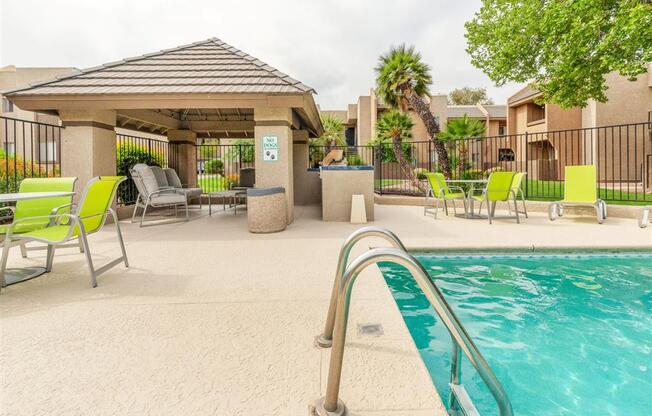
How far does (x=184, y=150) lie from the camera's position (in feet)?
43.1

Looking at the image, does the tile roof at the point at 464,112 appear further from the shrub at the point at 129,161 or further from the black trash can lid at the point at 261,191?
the black trash can lid at the point at 261,191

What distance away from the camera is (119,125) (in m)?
10.7

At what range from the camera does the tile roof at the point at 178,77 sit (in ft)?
25.4

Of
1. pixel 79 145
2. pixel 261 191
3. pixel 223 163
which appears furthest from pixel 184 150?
pixel 261 191

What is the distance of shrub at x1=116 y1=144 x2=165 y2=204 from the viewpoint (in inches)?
421

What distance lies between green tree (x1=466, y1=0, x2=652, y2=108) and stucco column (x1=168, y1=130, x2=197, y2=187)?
41.3ft

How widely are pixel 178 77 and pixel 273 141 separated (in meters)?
2.77

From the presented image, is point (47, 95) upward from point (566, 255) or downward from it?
upward

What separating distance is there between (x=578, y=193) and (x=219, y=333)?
9304 millimetres

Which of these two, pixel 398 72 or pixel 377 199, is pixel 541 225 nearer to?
pixel 377 199

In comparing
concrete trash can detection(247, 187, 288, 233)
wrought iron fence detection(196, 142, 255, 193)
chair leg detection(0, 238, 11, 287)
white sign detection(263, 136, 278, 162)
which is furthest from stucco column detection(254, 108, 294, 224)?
chair leg detection(0, 238, 11, 287)

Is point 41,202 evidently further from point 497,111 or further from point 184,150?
point 497,111

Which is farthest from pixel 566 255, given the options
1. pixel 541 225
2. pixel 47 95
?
pixel 47 95

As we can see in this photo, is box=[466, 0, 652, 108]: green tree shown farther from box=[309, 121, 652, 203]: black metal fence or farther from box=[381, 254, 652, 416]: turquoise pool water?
box=[381, 254, 652, 416]: turquoise pool water
